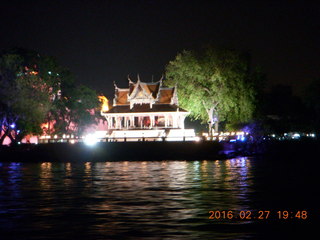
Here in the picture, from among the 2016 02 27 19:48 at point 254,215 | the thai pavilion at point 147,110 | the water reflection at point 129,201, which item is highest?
the thai pavilion at point 147,110

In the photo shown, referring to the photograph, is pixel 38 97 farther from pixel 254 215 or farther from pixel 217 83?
pixel 254 215

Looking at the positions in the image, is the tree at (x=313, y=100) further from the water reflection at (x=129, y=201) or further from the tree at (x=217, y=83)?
the water reflection at (x=129, y=201)

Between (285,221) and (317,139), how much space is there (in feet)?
188

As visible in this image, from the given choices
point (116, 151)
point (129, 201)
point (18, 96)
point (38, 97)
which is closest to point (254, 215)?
point (129, 201)

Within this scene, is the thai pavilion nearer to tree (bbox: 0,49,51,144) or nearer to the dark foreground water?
tree (bbox: 0,49,51,144)

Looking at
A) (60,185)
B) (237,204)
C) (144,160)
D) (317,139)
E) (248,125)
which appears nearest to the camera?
(237,204)

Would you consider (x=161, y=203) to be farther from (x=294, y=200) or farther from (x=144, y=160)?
(x=144, y=160)

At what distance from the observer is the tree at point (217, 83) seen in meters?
77.8

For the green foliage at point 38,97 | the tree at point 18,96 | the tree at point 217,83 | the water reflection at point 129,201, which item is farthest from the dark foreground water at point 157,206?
the tree at point 217,83

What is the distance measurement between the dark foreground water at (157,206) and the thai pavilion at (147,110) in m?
41.4

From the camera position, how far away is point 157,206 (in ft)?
75.0

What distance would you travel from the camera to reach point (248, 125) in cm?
8162

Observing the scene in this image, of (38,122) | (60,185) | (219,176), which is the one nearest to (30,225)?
(60,185)

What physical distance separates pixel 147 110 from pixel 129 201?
55.8m
